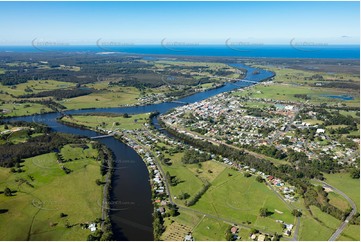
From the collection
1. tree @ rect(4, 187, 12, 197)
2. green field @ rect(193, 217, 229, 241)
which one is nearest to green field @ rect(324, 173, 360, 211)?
green field @ rect(193, 217, 229, 241)

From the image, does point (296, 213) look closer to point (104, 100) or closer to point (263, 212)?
point (263, 212)

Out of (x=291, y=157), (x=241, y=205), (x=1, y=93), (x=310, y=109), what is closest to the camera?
(x=241, y=205)

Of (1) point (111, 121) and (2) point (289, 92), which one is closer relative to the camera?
(1) point (111, 121)

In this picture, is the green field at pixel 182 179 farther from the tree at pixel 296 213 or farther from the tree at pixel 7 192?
the tree at pixel 7 192

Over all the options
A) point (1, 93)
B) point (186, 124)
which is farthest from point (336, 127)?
point (1, 93)

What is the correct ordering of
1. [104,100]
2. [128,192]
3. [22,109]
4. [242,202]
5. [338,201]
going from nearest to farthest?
1. [242,202]
2. [338,201]
3. [128,192]
4. [22,109]
5. [104,100]

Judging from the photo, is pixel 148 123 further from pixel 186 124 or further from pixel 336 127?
pixel 336 127

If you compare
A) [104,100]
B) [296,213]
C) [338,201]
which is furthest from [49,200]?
[104,100]
